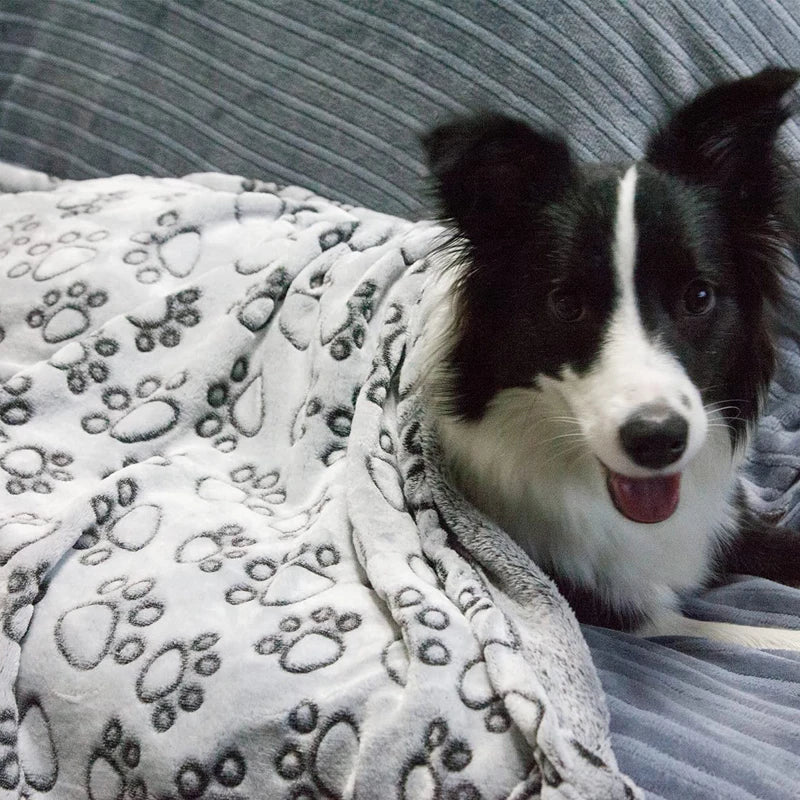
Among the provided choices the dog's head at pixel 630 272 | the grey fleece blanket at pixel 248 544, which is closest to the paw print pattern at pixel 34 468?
the grey fleece blanket at pixel 248 544

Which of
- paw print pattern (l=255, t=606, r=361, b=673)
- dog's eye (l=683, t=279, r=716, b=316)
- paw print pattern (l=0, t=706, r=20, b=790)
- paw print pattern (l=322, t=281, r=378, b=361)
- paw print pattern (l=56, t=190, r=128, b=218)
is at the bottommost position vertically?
paw print pattern (l=0, t=706, r=20, b=790)

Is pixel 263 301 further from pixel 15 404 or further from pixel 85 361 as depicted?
pixel 15 404

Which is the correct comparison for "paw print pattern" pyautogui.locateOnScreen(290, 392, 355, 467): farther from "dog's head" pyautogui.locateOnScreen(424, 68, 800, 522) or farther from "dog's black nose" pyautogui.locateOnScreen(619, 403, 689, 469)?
"dog's black nose" pyautogui.locateOnScreen(619, 403, 689, 469)

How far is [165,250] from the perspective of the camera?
2.01 meters

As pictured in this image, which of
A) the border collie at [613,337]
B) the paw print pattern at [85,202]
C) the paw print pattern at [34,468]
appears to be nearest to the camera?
the border collie at [613,337]

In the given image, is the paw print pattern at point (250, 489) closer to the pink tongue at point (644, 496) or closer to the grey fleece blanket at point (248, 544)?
the grey fleece blanket at point (248, 544)

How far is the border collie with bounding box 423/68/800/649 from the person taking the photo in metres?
1.25

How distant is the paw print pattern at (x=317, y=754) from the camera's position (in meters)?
1.07

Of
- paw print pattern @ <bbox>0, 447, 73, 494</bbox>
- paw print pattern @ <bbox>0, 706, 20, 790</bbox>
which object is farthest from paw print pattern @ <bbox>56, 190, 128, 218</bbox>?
paw print pattern @ <bbox>0, 706, 20, 790</bbox>

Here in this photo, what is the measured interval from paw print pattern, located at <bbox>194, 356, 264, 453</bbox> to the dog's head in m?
0.54

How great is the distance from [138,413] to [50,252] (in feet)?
1.84

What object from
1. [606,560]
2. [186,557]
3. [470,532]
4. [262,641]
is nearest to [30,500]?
[186,557]

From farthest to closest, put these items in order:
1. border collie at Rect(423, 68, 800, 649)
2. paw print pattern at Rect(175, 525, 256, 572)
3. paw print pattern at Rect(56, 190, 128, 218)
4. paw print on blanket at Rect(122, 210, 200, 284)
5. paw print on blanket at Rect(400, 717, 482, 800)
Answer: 1. paw print pattern at Rect(56, 190, 128, 218)
2. paw print on blanket at Rect(122, 210, 200, 284)
3. paw print pattern at Rect(175, 525, 256, 572)
4. border collie at Rect(423, 68, 800, 649)
5. paw print on blanket at Rect(400, 717, 482, 800)

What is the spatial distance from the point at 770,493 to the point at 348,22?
1496mm
